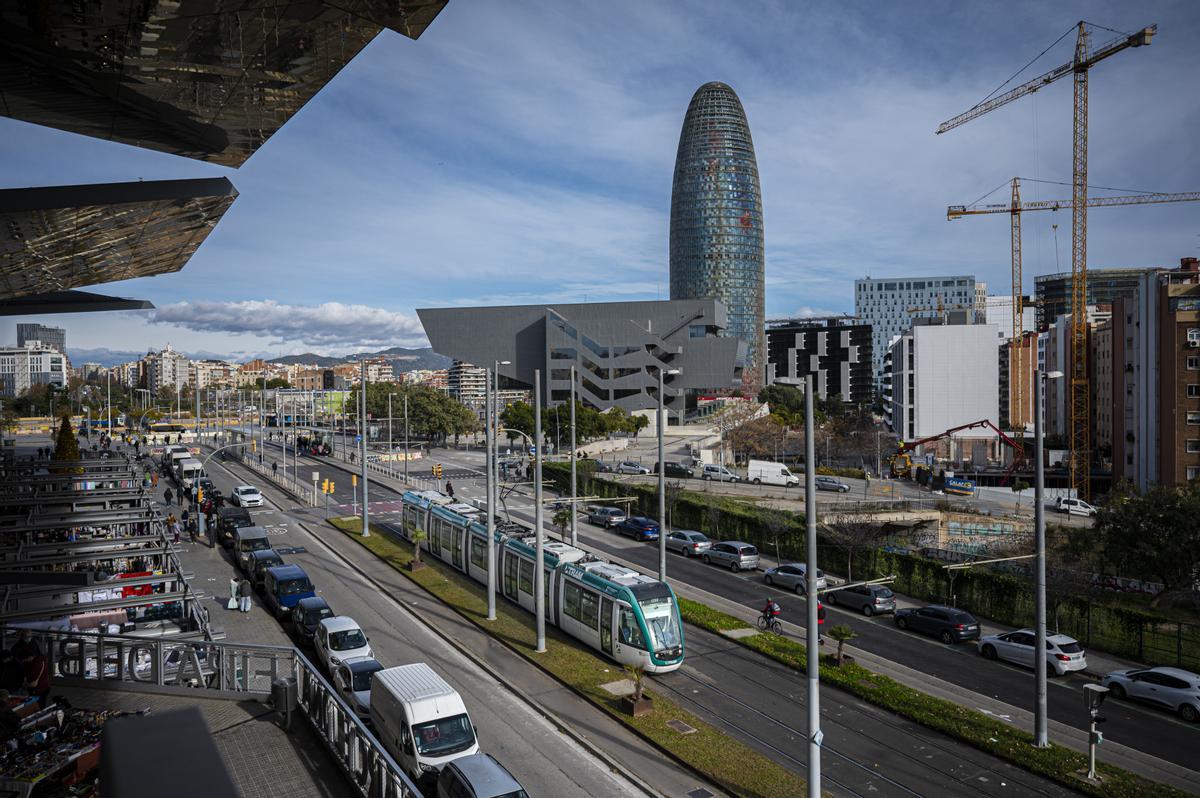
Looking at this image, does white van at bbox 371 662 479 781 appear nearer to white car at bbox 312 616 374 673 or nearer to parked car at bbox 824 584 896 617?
white car at bbox 312 616 374 673

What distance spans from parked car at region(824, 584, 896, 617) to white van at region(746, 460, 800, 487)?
108ft

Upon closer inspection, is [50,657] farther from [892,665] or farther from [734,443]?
[734,443]

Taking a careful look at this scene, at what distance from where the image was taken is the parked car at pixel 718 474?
6269 centimetres

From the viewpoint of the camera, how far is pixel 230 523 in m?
35.7

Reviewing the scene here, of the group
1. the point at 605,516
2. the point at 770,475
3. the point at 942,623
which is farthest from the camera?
the point at 770,475

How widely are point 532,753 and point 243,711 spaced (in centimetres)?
718

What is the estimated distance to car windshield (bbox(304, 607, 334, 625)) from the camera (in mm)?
21867

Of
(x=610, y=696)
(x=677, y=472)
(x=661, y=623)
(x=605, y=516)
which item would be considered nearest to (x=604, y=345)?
(x=677, y=472)

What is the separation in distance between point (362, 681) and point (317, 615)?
5.49 meters

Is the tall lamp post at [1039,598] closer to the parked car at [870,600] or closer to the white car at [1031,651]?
the white car at [1031,651]

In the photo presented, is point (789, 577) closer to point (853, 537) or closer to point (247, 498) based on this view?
point (853, 537)

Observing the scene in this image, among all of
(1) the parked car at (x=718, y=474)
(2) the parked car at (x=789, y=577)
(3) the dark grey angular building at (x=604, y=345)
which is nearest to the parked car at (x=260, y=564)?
(2) the parked car at (x=789, y=577)

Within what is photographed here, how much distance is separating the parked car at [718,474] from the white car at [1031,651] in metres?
39.3

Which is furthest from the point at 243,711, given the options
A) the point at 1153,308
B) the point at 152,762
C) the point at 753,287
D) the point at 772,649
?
the point at 753,287
